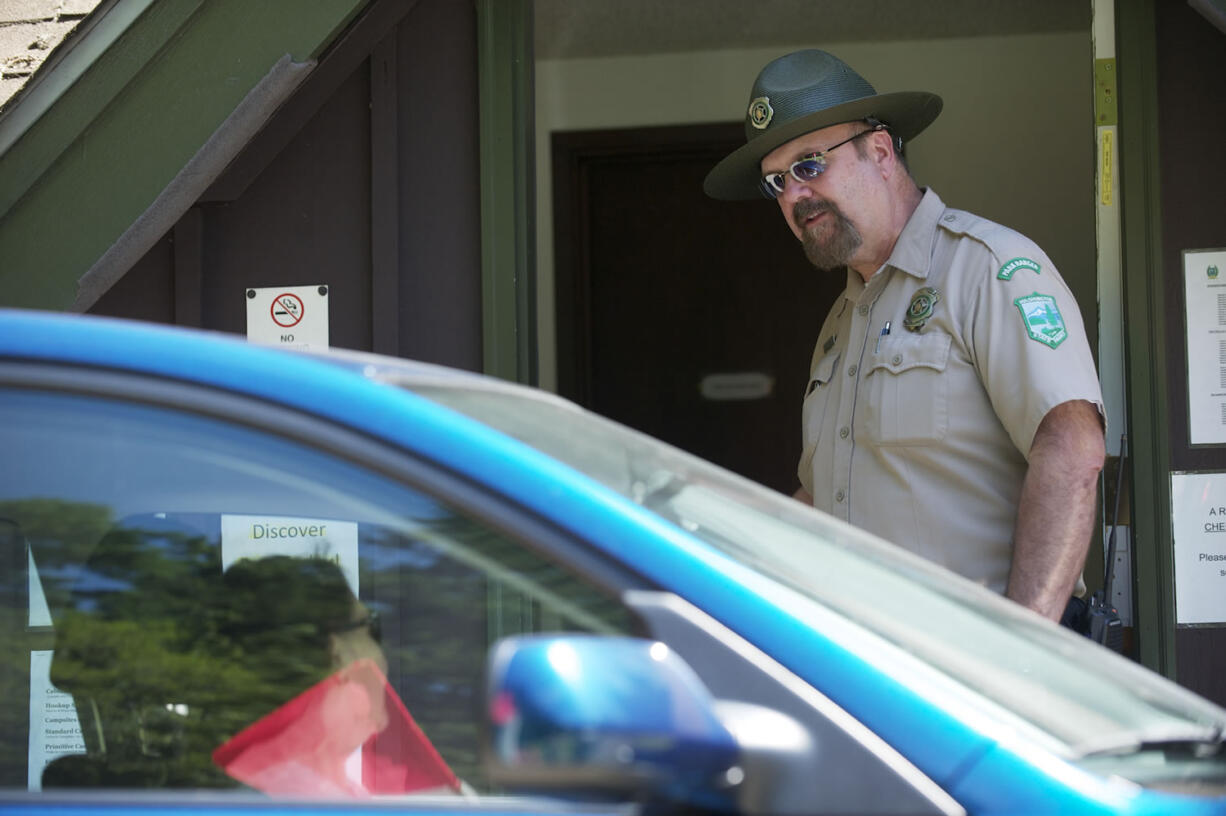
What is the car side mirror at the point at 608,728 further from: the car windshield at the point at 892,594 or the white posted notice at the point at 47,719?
the white posted notice at the point at 47,719

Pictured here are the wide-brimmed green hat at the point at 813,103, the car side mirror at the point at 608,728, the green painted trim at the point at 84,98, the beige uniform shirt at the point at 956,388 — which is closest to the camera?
the car side mirror at the point at 608,728

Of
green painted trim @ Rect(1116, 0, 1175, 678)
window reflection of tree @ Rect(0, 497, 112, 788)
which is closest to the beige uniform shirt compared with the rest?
green painted trim @ Rect(1116, 0, 1175, 678)

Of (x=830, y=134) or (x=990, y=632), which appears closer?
(x=990, y=632)

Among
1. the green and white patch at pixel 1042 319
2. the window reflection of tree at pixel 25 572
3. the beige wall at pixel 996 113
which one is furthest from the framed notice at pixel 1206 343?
the window reflection of tree at pixel 25 572

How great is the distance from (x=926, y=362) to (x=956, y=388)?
0.29 ft

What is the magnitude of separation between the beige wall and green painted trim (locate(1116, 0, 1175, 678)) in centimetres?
210

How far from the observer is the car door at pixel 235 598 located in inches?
51.8

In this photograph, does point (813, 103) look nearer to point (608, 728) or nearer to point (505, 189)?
point (505, 189)

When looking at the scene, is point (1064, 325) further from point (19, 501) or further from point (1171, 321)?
point (19, 501)

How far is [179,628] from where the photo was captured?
1.40 metres

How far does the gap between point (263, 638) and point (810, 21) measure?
15.0ft

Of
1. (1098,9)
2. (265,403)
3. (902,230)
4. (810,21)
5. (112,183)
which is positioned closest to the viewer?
(265,403)

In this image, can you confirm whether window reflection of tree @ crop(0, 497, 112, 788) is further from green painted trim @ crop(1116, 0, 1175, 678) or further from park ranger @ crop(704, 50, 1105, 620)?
green painted trim @ crop(1116, 0, 1175, 678)

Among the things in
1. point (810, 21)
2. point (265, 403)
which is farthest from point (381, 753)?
point (810, 21)
